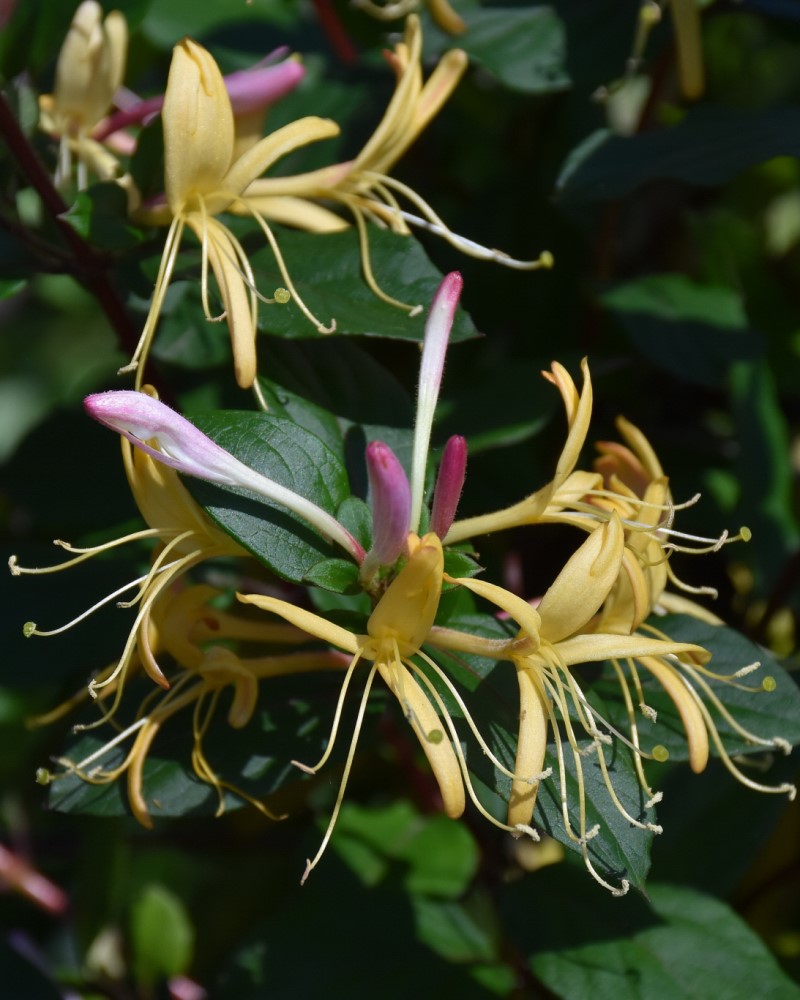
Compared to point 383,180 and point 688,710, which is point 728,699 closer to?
point 688,710

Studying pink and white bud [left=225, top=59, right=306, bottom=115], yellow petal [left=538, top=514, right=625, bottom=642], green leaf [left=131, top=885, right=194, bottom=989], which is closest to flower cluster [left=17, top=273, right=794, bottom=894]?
yellow petal [left=538, top=514, right=625, bottom=642]

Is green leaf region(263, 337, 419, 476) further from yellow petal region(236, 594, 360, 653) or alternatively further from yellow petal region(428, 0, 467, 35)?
yellow petal region(428, 0, 467, 35)

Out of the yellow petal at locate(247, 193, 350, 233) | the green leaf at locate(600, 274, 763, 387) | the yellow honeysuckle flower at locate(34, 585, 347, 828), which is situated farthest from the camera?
the green leaf at locate(600, 274, 763, 387)

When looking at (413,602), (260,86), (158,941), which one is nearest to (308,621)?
(413,602)

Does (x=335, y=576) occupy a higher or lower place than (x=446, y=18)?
lower

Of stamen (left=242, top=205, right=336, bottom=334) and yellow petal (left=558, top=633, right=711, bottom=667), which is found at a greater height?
stamen (left=242, top=205, right=336, bottom=334)

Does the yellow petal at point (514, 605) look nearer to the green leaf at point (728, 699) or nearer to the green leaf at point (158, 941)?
the green leaf at point (728, 699)

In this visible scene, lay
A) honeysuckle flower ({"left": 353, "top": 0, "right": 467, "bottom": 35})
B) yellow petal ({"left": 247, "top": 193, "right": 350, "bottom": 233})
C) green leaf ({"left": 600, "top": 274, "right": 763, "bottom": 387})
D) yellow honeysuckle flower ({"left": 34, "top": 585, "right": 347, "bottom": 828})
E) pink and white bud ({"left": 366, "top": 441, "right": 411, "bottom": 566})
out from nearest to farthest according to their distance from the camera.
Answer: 1. pink and white bud ({"left": 366, "top": 441, "right": 411, "bottom": 566})
2. yellow honeysuckle flower ({"left": 34, "top": 585, "right": 347, "bottom": 828})
3. yellow petal ({"left": 247, "top": 193, "right": 350, "bottom": 233})
4. honeysuckle flower ({"left": 353, "top": 0, "right": 467, "bottom": 35})
5. green leaf ({"left": 600, "top": 274, "right": 763, "bottom": 387})
